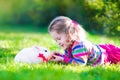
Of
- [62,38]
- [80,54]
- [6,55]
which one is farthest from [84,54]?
[6,55]

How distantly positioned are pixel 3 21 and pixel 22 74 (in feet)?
57.2

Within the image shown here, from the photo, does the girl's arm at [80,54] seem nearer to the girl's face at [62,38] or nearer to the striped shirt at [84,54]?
the striped shirt at [84,54]

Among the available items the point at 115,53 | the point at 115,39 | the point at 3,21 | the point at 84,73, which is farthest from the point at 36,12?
the point at 84,73

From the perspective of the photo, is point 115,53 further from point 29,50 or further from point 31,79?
point 31,79

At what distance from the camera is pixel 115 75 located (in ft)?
17.3

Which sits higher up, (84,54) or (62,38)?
(62,38)

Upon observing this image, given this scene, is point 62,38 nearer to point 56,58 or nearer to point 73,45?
point 73,45

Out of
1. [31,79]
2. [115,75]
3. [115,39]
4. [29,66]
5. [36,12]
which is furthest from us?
[36,12]

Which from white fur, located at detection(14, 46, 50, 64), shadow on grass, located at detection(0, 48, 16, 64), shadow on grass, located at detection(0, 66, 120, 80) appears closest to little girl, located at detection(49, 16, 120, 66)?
white fur, located at detection(14, 46, 50, 64)

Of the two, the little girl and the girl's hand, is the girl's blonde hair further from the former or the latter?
the girl's hand

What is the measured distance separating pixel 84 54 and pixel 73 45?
206 mm

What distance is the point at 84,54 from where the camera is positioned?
604cm

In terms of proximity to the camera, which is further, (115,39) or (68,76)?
(115,39)

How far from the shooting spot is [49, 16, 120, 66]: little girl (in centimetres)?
605
